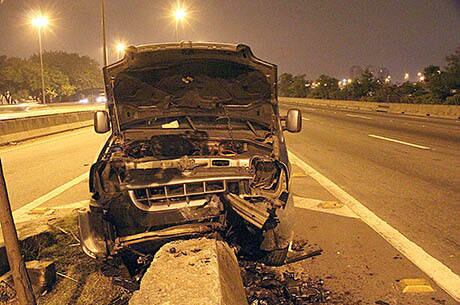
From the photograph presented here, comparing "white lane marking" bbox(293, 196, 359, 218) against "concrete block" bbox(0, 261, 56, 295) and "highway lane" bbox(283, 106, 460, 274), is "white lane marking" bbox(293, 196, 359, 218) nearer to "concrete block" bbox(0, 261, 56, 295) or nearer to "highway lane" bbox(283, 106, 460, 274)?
"highway lane" bbox(283, 106, 460, 274)

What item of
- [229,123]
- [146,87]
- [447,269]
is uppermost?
[146,87]

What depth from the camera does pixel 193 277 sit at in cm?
320

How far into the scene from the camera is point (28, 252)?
15.4 ft

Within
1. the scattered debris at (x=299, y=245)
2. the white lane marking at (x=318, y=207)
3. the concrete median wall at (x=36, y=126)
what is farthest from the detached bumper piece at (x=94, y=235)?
the concrete median wall at (x=36, y=126)

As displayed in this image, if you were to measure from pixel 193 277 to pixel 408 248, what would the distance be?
112 inches

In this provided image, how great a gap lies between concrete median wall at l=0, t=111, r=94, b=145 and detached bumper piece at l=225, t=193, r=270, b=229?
13515 mm

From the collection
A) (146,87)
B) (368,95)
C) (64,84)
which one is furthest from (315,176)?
(64,84)

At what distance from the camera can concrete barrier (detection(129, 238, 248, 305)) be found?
117 inches

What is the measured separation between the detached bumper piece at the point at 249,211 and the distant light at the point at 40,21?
40.9m

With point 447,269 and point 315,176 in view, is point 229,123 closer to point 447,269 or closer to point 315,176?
point 447,269

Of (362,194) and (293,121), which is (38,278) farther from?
(362,194)

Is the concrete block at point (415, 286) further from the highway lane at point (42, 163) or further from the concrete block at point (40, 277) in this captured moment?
the highway lane at point (42, 163)

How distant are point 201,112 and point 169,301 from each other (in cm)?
297

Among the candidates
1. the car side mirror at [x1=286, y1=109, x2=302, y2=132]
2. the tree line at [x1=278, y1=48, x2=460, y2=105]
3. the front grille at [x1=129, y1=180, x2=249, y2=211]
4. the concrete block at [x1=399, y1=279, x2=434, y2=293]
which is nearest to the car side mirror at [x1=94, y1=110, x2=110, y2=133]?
the front grille at [x1=129, y1=180, x2=249, y2=211]
